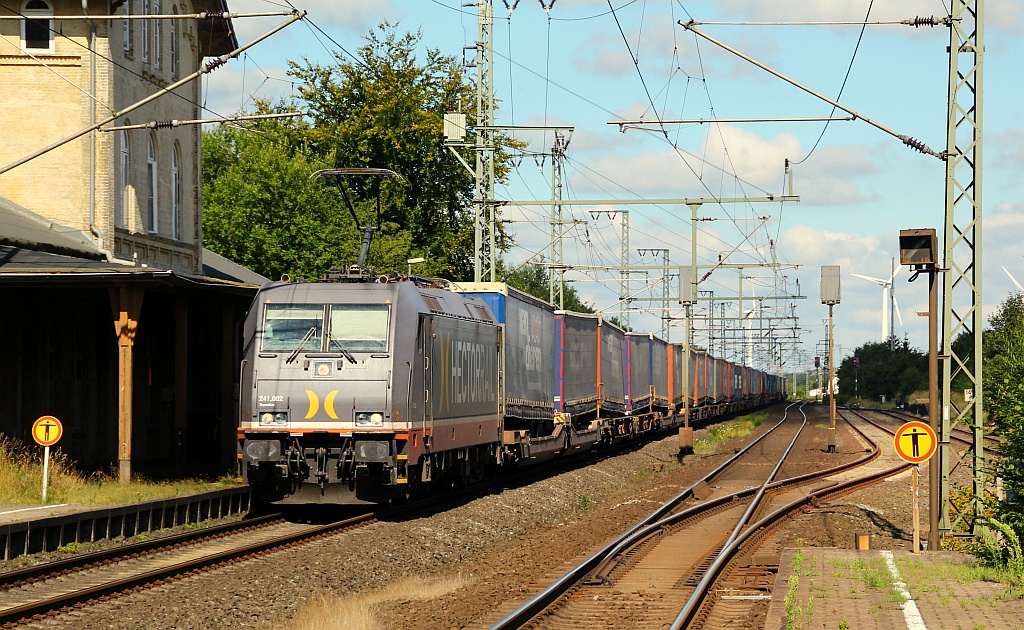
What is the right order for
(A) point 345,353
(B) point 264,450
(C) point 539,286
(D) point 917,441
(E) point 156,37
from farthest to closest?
1. (C) point 539,286
2. (E) point 156,37
3. (A) point 345,353
4. (B) point 264,450
5. (D) point 917,441

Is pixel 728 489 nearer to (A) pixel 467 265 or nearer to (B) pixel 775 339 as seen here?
(A) pixel 467 265

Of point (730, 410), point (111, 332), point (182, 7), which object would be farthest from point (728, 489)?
point (730, 410)

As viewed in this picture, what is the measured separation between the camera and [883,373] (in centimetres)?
11750

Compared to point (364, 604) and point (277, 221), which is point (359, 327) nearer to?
point (364, 604)

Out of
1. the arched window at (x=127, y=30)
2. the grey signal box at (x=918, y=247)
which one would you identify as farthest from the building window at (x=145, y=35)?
the grey signal box at (x=918, y=247)

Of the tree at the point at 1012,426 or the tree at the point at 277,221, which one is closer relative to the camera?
the tree at the point at 1012,426

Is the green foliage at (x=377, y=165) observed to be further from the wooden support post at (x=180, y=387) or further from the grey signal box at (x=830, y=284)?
the wooden support post at (x=180, y=387)

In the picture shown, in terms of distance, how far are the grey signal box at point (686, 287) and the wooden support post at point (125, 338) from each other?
23031 millimetres

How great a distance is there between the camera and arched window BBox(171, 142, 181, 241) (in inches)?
1328

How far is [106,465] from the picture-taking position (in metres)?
27.8

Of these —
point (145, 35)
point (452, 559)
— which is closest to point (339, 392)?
point (452, 559)

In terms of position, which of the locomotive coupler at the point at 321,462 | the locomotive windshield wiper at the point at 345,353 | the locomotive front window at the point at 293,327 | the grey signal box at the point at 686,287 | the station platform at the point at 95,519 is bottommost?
the station platform at the point at 95,519

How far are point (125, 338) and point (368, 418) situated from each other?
6.01 meters

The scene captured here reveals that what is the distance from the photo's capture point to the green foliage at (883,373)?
105m
